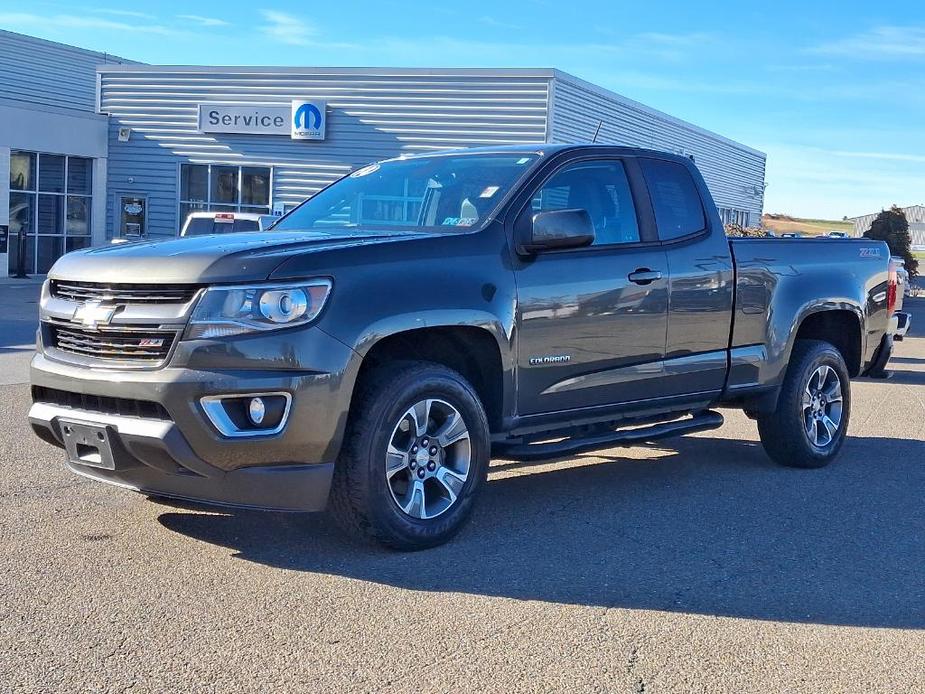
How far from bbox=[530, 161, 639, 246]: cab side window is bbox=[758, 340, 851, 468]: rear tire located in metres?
1.81

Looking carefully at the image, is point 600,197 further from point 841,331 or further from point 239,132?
point 239,132

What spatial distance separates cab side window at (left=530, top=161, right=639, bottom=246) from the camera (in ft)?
21.2

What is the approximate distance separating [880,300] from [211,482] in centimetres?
544

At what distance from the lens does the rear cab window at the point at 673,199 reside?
6.82 metres

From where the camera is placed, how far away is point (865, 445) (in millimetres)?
8938

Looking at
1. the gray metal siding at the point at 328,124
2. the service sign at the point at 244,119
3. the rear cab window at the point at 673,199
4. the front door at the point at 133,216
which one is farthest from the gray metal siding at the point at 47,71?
the rear cab window at the point at 673,199

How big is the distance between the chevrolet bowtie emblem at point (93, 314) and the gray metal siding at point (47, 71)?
122ft

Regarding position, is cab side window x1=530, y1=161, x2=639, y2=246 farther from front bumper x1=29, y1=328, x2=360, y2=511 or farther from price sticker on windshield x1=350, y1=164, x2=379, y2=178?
front bumper x1=29, y1=328, x2=360, y2=511

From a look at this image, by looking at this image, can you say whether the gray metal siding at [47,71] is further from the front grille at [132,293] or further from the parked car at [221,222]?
the front grille at [132,293]

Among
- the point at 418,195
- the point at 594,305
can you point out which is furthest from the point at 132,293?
the point at 594,305

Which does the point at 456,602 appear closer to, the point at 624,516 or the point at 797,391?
the point at 624,516

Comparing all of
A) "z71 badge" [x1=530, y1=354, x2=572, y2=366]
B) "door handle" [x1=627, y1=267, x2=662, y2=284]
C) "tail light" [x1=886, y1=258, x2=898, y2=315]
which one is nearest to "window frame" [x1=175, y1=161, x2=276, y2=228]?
"tail light" [x1=886, y1=258, x2=898, y2=315]

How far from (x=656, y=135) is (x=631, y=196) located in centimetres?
3043

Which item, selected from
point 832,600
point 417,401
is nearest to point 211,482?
point 417,401
